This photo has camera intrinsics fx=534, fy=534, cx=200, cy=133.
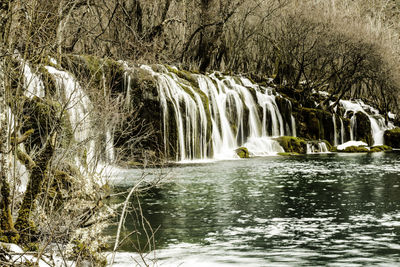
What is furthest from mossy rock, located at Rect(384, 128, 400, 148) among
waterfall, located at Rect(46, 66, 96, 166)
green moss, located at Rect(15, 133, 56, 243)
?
green moss, located at Rect(15, 133, 56, 243)

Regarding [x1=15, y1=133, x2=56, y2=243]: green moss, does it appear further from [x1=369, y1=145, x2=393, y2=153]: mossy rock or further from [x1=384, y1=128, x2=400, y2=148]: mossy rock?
[x1=384, y1=128, x2=400, y2=148]: mossy rock

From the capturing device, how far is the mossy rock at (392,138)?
48594mm

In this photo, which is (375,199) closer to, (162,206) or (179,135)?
(162,206)

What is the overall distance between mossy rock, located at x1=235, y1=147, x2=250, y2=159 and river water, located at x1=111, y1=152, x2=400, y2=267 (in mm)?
11762

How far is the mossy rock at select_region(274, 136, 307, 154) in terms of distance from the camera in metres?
39.7

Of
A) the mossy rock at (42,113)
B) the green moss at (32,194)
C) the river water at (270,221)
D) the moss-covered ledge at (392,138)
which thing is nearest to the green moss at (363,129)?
the moss-covered ledge at (392,138)

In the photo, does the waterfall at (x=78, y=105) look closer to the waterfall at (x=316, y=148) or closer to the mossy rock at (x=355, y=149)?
the waterfall at (x=316, y=148)

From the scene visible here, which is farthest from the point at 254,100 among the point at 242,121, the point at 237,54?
the point at 237,54

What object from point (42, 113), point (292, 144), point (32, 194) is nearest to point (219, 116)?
point (292, 144)

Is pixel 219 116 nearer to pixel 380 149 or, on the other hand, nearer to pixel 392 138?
pixel 380 149

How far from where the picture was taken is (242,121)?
3944 cm

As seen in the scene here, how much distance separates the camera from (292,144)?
131 feet

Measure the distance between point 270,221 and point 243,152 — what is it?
2229 centimetres

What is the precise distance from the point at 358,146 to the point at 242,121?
1080cm
